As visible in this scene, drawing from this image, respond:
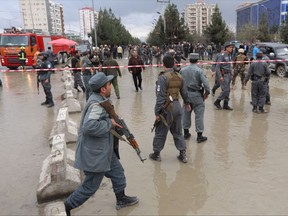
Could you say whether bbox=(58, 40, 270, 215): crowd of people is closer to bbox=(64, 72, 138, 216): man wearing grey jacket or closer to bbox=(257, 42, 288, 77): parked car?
bbox=(64, 72, 138, 216): man wearing grey jacket

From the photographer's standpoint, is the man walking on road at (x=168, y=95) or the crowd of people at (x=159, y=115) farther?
the man walking on road at (x=168, y=95)

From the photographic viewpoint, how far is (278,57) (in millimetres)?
16094

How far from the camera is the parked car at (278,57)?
1556 cm

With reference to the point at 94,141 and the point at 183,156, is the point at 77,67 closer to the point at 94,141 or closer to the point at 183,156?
the point at 183,156

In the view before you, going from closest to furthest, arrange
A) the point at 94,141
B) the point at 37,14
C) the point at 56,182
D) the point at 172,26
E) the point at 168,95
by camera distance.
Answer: the point at 94,141, the point at 56,182, the point at 168,95, the point at 172,26, the point at 37,14

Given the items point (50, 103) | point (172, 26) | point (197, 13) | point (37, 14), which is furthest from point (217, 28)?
point (197, 13)

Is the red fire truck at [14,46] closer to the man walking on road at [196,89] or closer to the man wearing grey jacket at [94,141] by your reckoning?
the man walking on road at [196,89]

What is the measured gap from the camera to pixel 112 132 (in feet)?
11.5

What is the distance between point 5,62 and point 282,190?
21.9 m

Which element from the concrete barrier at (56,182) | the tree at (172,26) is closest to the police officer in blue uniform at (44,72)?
the concrete barrier at (56,182)

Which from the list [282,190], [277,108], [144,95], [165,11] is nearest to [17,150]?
[282,190]

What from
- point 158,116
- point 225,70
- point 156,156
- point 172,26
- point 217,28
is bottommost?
point 156,156

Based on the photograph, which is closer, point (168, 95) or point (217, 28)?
point (168, 95)

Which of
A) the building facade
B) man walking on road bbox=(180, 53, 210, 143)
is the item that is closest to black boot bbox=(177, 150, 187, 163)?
man walking on road bbox=(180, 53, 210, 143)
